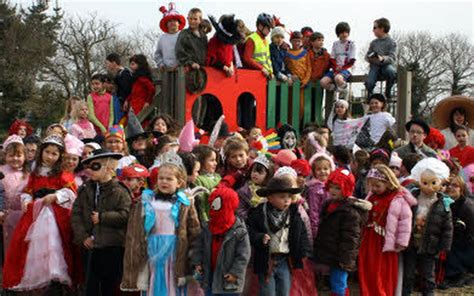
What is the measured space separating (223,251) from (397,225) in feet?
6.29

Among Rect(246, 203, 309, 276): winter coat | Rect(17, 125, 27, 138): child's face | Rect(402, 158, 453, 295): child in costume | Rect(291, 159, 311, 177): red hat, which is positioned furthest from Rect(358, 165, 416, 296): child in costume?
Rect(17, 125, 27, 138): child's face

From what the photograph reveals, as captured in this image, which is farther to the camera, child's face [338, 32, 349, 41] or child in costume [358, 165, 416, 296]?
child's face [338, 32, 349, 41]

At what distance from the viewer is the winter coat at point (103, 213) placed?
17.4 ft

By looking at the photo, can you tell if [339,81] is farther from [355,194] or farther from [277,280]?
[277,280]

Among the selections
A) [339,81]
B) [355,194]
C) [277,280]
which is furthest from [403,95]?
[277,280]

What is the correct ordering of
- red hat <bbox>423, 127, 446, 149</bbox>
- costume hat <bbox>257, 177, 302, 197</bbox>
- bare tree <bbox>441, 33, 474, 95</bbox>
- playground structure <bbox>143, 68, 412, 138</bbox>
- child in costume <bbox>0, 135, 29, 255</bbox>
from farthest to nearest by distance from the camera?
bare tree <bbox>441, 33, 474, 95</bbox> → playground structure <bbox>143, 68, 412, 138</bbox> → red hat <bbox>423, 127, 446, 149</bbox> → child in costume <bbox>0, 135, 29, 255</bbox> → costume hat <bbox>257, 177, 302, 197</bbox>

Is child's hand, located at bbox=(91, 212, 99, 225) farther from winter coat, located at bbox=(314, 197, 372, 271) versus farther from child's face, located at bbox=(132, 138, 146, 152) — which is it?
winter coat, located at bbox=(314, 197, 372, 271)

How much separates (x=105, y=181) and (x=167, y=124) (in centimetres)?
223

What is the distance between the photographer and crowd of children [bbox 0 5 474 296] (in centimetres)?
512

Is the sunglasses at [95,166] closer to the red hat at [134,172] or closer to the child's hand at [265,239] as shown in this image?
the red hat at [134,172]

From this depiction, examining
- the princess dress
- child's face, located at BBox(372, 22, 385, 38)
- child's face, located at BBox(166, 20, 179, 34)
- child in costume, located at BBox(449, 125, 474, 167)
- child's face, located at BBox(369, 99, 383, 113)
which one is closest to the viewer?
the princess dress

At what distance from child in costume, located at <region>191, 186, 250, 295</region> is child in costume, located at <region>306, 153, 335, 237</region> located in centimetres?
119

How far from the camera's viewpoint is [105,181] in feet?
17.9

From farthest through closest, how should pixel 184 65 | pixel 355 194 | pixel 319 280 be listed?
pixel 184 65
pixel 355 194
pixel 319 280
